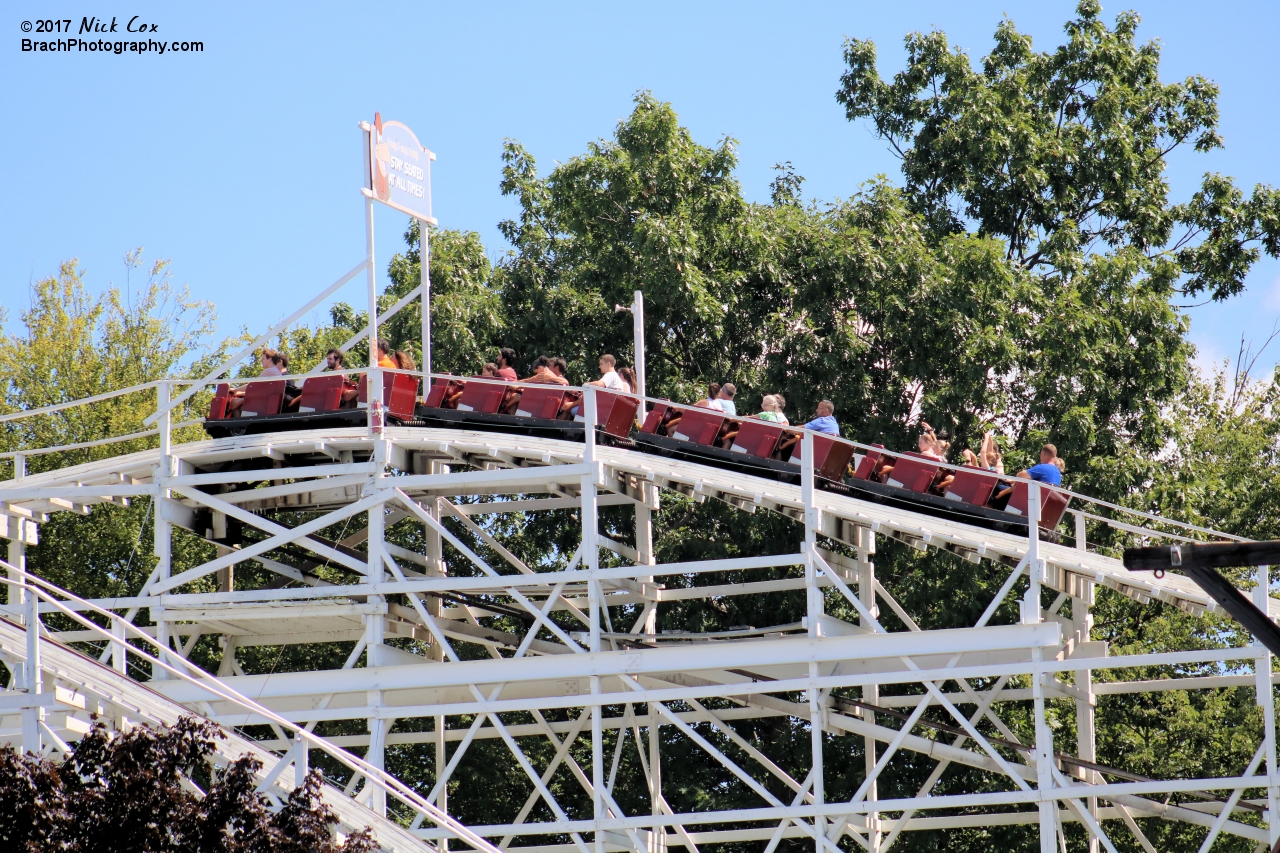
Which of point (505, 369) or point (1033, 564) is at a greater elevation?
point (505, 369)

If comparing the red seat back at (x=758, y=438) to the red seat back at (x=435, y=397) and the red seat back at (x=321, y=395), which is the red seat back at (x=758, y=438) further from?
the red seat back at (x=321, y=395)

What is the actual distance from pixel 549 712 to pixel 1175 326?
1227 centimetres

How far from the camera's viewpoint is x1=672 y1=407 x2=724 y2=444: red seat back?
70.3 feet

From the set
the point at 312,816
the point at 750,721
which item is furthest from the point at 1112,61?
the point at 312,816

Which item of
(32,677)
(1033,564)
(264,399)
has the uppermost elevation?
(264,399)

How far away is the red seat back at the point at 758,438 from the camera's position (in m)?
21.3

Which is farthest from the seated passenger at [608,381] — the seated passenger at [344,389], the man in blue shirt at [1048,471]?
the man in blue shirt at [1048,471]

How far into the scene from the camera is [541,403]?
21859 millimetres

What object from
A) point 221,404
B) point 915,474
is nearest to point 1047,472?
point 915,474

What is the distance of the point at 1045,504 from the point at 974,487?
0.81 metres

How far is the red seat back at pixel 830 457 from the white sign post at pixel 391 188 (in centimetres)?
485

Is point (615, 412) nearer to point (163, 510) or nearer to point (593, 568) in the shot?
point (593, 568)

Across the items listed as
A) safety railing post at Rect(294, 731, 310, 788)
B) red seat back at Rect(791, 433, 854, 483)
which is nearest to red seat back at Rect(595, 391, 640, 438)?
red seat back at Rect(791, 433, 854, 483)

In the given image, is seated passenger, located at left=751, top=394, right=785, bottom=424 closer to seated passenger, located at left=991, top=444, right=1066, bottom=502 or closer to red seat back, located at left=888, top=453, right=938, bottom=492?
red seat back, located at left=888, top=453, right=938, bottom=492
